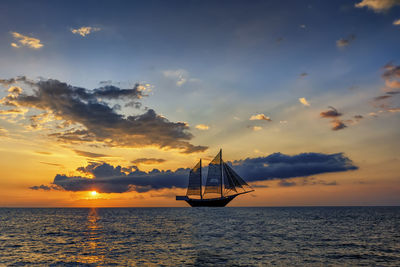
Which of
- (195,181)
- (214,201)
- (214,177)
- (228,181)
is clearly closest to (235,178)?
(228,181)

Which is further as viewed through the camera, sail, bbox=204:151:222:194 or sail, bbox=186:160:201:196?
sail, bbox=186:160:201:196

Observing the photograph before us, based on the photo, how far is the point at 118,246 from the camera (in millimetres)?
44688

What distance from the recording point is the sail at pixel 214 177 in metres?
181

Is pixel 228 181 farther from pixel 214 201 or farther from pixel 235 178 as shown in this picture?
pixel 214 201

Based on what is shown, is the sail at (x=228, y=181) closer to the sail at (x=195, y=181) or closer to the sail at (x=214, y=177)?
the sail at (x=214, y=177)

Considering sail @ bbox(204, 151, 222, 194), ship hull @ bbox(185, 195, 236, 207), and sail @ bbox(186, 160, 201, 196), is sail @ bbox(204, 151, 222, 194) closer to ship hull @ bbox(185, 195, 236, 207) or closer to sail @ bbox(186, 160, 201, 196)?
ship hull @ bbox(185, 195, 236, 207)

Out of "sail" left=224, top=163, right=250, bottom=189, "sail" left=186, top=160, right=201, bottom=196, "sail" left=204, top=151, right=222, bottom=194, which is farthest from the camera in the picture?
"sail" left=186, top=160, right=201, bottom=196

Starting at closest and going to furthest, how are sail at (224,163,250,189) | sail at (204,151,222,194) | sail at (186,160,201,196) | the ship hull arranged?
1. sail at (224,163,250,189)
2. sail at (204,151,222,194)
3. the ship hull
4. sail at (186,160,201,196)

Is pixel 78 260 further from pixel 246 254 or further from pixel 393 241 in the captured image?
pixel 393 241

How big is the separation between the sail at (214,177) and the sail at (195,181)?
11375mm

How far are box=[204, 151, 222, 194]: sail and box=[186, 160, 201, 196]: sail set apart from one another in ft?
37.3

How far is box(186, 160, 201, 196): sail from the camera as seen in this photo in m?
193

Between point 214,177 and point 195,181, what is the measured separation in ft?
56.1

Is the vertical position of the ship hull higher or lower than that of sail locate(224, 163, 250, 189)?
lower
